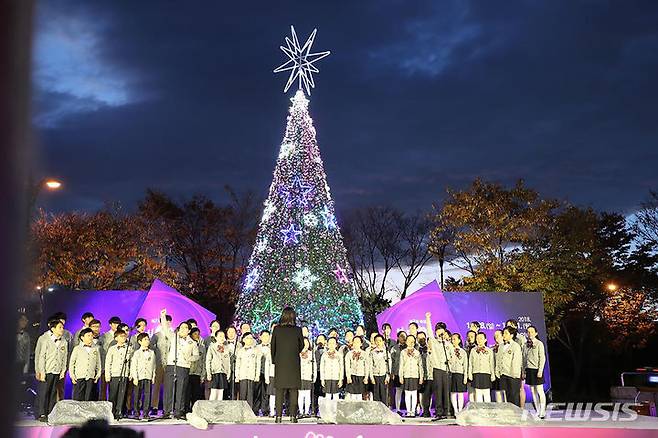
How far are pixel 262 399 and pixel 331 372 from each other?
57.9 inches

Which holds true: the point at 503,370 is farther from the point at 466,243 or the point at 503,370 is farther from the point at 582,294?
the point at 582,294

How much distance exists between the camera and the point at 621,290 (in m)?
23.5

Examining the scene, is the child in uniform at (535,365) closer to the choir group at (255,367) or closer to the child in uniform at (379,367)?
the choir group at (255,367)

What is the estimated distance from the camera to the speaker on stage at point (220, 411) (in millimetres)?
7211

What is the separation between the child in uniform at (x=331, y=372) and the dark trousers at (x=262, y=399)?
44.8 inches

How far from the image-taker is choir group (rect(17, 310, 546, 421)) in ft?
30.4

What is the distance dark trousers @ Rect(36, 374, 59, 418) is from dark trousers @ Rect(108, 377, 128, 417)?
83 centimetres

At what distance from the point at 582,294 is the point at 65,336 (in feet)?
69.9

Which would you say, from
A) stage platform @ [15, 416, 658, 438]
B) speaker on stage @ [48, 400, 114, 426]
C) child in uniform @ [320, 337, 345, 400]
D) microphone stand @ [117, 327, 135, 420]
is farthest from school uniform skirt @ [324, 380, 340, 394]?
speaker on stage @ [48, 400, 114, 426]

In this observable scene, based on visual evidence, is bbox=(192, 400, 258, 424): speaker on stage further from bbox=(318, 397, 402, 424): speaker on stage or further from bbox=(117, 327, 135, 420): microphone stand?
bbox=(117, 327, 135, 420): microphone stand

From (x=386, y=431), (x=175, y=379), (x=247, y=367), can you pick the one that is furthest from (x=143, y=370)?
(x=386, y=431)

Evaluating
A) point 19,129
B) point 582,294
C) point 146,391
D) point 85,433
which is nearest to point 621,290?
point 582,294

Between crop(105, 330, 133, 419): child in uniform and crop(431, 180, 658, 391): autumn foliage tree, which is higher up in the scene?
crop(431, 180, 658, 391): autumn foliage tree

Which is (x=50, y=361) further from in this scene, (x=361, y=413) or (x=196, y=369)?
(x=361, y=413)
